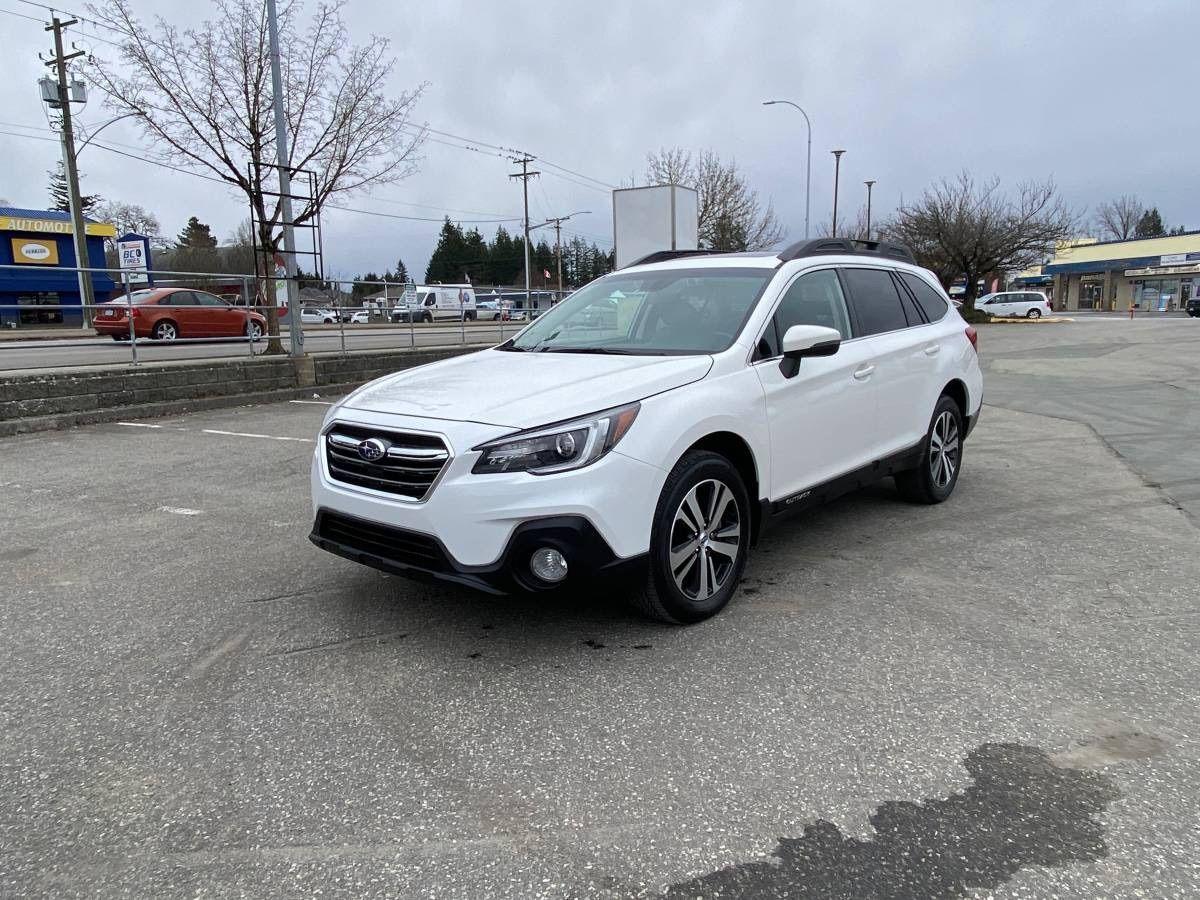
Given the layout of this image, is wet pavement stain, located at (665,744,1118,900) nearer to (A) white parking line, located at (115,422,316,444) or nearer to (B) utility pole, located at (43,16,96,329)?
(A) white parking line, located at (115,422,316,444)

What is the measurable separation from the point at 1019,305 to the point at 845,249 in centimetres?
4639

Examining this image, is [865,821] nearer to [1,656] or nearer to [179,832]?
[179,832]

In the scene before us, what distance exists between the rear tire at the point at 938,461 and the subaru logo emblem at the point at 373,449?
3.73 metres

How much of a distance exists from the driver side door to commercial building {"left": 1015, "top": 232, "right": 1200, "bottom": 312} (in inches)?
2263

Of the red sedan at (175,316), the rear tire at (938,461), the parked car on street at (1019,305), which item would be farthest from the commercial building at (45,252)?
the parked car on street at (1019,305)

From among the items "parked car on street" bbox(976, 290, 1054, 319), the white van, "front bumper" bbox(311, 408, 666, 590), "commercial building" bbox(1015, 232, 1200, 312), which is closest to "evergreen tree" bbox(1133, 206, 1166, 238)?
"commercial building" bbox(1015, 232, 1200, 312)

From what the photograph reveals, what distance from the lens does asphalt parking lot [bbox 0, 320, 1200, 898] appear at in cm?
229

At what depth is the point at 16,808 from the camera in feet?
8.32

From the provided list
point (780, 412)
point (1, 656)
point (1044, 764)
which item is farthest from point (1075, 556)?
point (1, 656)

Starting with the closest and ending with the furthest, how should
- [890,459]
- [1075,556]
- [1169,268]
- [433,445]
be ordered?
1. [433,445]
2. [1075,556]
3. [890,459]
4. [1169,268]

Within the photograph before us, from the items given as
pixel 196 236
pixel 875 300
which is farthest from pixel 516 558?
pixel 196 236

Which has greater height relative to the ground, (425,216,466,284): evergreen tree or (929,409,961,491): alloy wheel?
(425,216,466,284): evergreen tree

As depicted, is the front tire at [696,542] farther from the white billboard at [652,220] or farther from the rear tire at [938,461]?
the white billboard at [652,220]

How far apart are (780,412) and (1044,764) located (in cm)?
200
